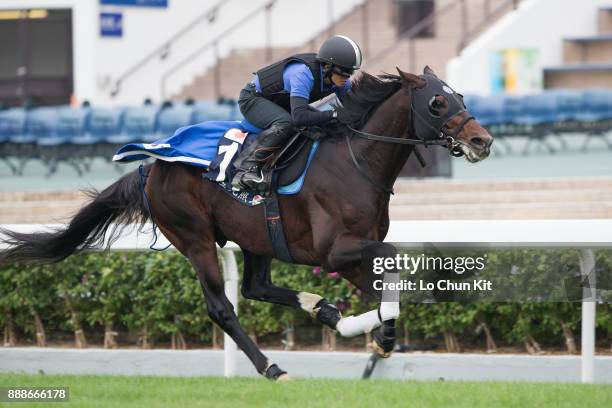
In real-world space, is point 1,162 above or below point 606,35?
below

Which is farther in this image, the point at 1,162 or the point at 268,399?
the point at 1,162

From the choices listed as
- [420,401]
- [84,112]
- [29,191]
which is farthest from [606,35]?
[420,401]

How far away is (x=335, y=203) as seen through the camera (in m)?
6.14

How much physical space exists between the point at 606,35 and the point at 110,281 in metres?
13.9

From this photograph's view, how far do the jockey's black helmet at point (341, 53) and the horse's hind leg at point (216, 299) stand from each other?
1.33 metres

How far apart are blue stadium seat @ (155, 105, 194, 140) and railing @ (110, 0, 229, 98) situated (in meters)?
6.74

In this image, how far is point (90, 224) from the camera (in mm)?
7297

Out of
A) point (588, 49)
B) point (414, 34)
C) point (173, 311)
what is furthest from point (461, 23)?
point (173, 311)

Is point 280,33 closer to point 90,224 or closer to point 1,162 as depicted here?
point 1,162

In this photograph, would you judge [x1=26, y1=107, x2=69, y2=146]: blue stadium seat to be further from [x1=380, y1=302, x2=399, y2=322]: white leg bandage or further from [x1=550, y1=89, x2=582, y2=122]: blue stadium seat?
[x1=380, y1=302, x2=399, y2=322]: white leg bandage

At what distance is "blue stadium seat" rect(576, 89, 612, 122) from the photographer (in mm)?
16266

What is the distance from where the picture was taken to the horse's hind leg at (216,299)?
6500mm

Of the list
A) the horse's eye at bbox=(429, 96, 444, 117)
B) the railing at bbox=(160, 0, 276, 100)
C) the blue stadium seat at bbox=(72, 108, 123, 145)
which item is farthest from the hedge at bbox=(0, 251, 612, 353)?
the railing at bbox=(160, 0, 276, 100)

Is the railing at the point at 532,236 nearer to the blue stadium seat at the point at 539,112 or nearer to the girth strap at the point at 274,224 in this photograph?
the girth strap at the point at 274,224
